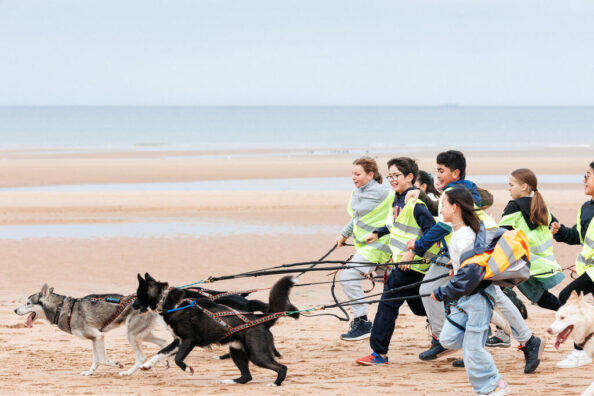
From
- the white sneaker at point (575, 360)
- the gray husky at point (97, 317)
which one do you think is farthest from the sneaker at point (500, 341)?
the gray husky at point (97, 317)

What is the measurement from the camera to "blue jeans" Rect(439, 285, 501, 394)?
19.4ft

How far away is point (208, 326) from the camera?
22.4 ft

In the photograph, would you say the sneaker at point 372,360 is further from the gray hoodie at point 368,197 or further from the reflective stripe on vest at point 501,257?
the reflective stripe on vest at point 501,257

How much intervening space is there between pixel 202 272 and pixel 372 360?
19.2 ft

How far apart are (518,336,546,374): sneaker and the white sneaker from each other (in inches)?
11.4

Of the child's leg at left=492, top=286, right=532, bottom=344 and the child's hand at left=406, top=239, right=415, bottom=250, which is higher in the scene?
the child's hand at left=406, top=239, right=415, bottom=250

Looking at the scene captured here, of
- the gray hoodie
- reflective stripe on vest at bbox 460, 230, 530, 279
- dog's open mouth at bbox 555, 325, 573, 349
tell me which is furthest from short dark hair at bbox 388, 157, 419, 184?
dog's open mouth at bbox 555, 325, 573, 349

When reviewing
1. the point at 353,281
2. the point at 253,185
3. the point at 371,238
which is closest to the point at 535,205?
the point at 371,238

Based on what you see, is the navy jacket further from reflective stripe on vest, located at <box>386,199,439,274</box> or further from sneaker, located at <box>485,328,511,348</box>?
sneaker, located at <box>485,328,511,348</box>

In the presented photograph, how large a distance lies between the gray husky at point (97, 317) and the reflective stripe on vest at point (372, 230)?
2.22 meters

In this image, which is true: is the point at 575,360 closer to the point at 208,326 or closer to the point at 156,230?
the point at 208,326

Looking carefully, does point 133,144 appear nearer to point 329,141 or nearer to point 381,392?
point 329,141

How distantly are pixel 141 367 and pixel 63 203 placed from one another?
1473 cm

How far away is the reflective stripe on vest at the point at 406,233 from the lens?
718 centimetres
